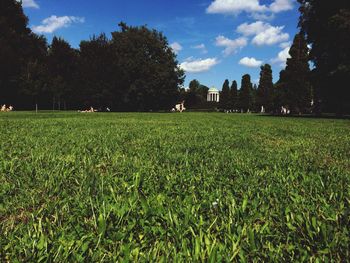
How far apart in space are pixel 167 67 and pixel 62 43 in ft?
63.5

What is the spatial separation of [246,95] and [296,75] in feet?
194

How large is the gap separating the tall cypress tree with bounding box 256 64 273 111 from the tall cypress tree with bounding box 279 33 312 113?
3662 cm

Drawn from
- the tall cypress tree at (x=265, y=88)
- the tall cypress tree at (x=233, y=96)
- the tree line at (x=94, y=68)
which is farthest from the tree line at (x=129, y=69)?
the tall cypress tree at (x=233, y=96)

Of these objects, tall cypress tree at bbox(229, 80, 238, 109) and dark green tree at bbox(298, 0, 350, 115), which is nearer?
dark green tree at bbox(298, 0, 350, 115)

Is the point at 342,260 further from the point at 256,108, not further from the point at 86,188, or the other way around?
the point at 256,108

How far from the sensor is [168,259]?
79.4 inches

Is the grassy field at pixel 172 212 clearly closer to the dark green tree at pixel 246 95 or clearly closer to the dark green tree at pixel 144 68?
the dark green tree at pixel 144 68

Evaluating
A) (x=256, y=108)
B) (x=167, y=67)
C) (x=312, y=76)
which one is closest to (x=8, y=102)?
(x=167, y=67)

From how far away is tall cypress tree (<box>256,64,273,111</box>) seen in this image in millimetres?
95188

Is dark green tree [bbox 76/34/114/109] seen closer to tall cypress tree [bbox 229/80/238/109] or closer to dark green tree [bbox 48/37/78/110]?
dark green tree [bbox 48/37/78/110]

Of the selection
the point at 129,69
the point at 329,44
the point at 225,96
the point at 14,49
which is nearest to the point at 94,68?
the point at 129,69

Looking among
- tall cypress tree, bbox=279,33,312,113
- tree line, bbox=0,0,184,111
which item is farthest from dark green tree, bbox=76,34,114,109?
tall cypress tree, bbox=279,33,312,113

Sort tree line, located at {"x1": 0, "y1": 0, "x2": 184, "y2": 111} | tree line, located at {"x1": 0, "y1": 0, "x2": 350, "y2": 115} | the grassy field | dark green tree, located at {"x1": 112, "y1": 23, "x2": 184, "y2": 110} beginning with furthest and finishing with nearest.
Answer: dark green tree, located at {"x1": 112, "y1": 23, "x2": 184, "y2": 110}, tree line, located at {"x1": 0, "y1": 0, "x2": 184, "y2": 111}, tree line, located at {"x1": 0, "y1": 0, "x2": 350, "y2": 115}, the grassy field

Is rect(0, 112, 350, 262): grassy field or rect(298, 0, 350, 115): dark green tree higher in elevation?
rect(298, 0, 350, 115): dark green tree
